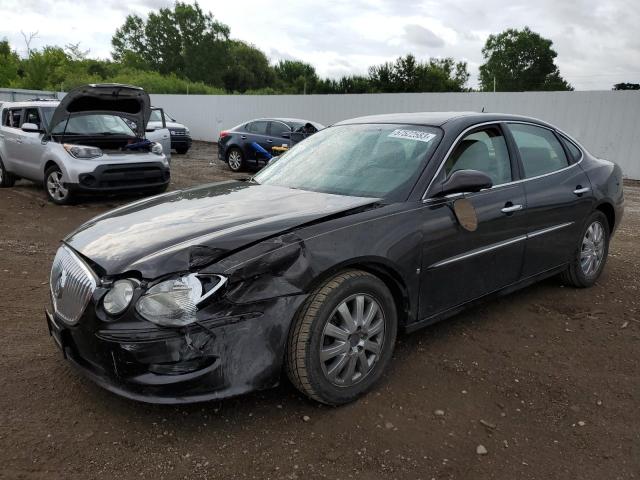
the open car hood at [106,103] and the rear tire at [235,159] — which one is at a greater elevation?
the open car hood at [106,103]

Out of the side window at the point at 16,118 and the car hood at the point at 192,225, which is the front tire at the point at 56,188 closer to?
the side window at the point at 16,118

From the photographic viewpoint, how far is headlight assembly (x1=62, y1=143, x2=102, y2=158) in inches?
319

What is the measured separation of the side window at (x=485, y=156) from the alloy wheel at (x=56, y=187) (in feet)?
22.2

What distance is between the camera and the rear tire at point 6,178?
9.73 meters

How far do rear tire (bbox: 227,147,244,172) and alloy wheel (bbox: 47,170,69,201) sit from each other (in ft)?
20.5

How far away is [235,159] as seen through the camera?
14.3 meters

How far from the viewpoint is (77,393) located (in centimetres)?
284

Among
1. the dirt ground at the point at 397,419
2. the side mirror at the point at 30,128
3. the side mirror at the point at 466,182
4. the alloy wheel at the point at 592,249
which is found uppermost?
the side mirror at the point at 466,182

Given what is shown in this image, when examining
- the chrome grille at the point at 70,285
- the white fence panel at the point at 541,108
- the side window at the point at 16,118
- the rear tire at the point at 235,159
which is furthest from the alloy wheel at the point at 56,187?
the white fence panel at the point at 541,108

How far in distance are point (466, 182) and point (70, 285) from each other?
2271 millimetres

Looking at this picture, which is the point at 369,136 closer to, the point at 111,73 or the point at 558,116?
the point at 558,116

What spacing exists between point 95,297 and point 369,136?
2.16m

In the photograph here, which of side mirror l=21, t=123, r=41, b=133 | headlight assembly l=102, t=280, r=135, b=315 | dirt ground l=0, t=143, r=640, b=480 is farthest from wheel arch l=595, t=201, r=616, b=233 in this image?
side mirror l=21, t=123, r=41, b=133

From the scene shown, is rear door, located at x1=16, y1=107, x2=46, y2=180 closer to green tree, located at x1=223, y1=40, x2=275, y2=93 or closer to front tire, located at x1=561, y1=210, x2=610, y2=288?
front tire, located at x1=561, y1=210, x2=610, y2=288
